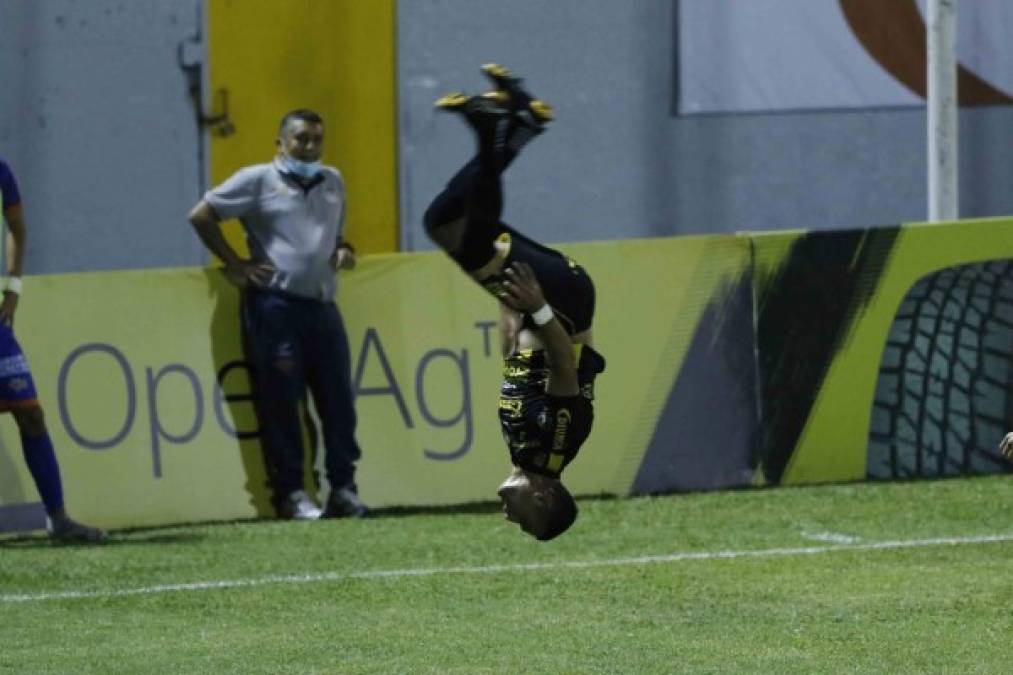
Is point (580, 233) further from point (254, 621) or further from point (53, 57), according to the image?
point (254, 621)

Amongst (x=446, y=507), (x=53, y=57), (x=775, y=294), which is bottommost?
(x=446, y=507)

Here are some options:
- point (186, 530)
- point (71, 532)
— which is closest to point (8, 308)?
point (71, 532)

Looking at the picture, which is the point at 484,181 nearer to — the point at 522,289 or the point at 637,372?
the point at 522,289

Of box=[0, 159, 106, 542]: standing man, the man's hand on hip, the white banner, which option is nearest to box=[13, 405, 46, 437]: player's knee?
box=[0, 159, 106, 542]: standing man

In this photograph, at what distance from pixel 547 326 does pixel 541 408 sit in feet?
1.83

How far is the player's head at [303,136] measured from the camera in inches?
485

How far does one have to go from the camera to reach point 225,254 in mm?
12211

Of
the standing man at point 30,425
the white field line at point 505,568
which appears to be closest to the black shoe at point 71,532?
the standing man at point 30,425

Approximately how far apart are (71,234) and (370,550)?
493 centimetres

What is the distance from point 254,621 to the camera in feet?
30.8

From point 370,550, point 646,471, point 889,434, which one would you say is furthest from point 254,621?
point 889,434

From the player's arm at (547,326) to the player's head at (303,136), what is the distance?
14.7 ft

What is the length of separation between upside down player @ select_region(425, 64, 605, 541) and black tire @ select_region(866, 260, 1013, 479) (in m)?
4.57

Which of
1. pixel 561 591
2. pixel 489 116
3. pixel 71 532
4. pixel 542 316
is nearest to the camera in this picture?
pixel 489 116
